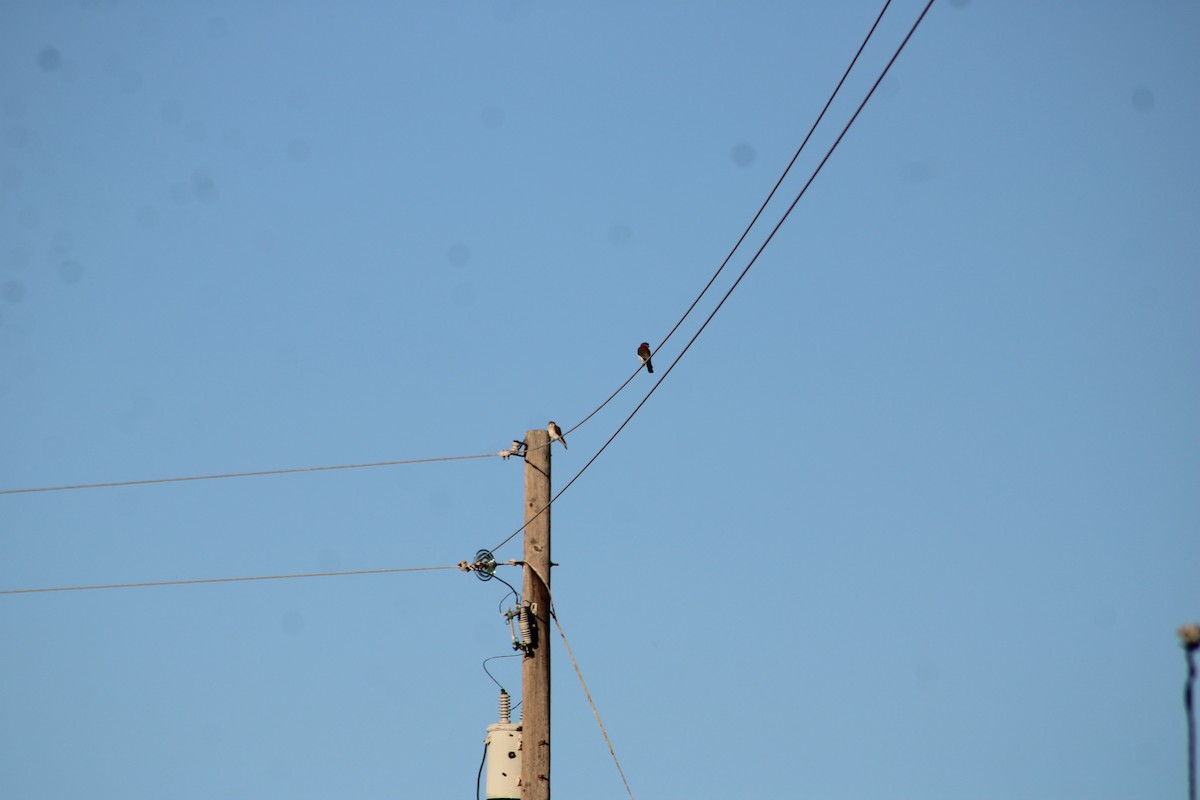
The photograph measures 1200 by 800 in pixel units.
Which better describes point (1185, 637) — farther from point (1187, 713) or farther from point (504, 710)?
point (504, 710)

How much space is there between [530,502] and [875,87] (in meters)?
5.48

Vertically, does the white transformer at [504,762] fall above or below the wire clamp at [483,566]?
below

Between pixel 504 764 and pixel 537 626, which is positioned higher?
pixel 537 626

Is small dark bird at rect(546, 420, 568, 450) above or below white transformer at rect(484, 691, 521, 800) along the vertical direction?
above

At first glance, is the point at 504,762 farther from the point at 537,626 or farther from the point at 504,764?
the point at 537,626

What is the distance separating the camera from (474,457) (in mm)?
15742

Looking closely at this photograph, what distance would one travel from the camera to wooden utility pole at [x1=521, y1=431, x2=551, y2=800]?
13.6 m

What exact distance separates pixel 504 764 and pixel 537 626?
125 cm

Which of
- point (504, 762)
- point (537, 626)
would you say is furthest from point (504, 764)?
point (537, 626)

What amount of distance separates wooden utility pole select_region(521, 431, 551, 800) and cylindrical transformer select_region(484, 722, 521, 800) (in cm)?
18

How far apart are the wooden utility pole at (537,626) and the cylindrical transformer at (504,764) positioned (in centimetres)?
18

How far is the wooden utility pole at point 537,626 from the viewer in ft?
44.7

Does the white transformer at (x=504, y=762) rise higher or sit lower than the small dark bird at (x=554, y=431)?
lower

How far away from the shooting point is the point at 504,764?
1393cm
